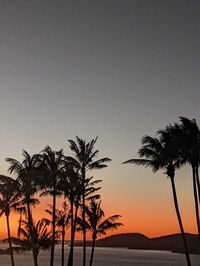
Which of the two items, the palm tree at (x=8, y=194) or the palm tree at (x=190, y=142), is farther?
the palm tree at (x=8, y=194)

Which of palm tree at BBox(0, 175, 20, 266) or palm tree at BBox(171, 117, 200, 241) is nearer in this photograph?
palm tree at BBox(171, 117, 200, 241)

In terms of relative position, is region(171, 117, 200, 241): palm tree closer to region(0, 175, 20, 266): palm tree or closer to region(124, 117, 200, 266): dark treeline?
region(124, 117, 200, 266): dark treeline

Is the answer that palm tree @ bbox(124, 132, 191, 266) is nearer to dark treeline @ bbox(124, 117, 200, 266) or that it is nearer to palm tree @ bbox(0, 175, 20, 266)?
dark treeline @ bbox(124, 117, 200, 266)

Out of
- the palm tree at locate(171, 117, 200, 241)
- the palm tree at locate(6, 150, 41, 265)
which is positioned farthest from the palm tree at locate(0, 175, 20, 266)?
the palm tree at locate(171, 117, 200, 241)

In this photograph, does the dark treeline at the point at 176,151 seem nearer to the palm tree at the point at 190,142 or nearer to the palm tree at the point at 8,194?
the palm tree at the point at 190,142

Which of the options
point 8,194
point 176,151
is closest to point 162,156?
point 176,151

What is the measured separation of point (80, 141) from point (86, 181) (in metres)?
4.41

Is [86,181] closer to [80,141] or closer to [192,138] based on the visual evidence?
[80,141]

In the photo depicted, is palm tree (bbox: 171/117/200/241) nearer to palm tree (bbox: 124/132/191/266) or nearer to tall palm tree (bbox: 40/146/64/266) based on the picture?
palm tree (bbox: 124/132/191/266)

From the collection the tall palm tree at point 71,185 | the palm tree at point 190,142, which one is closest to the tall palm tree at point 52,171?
the tall palm tree at point 71,185

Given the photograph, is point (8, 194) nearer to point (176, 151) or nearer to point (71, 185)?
point (71, 185)

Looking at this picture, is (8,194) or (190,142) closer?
(190,142)

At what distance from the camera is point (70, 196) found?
49.2 meters

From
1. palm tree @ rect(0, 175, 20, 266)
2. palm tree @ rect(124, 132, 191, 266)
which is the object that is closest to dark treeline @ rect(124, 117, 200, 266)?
palm tree @ rect(124, 132, 191, 266)
